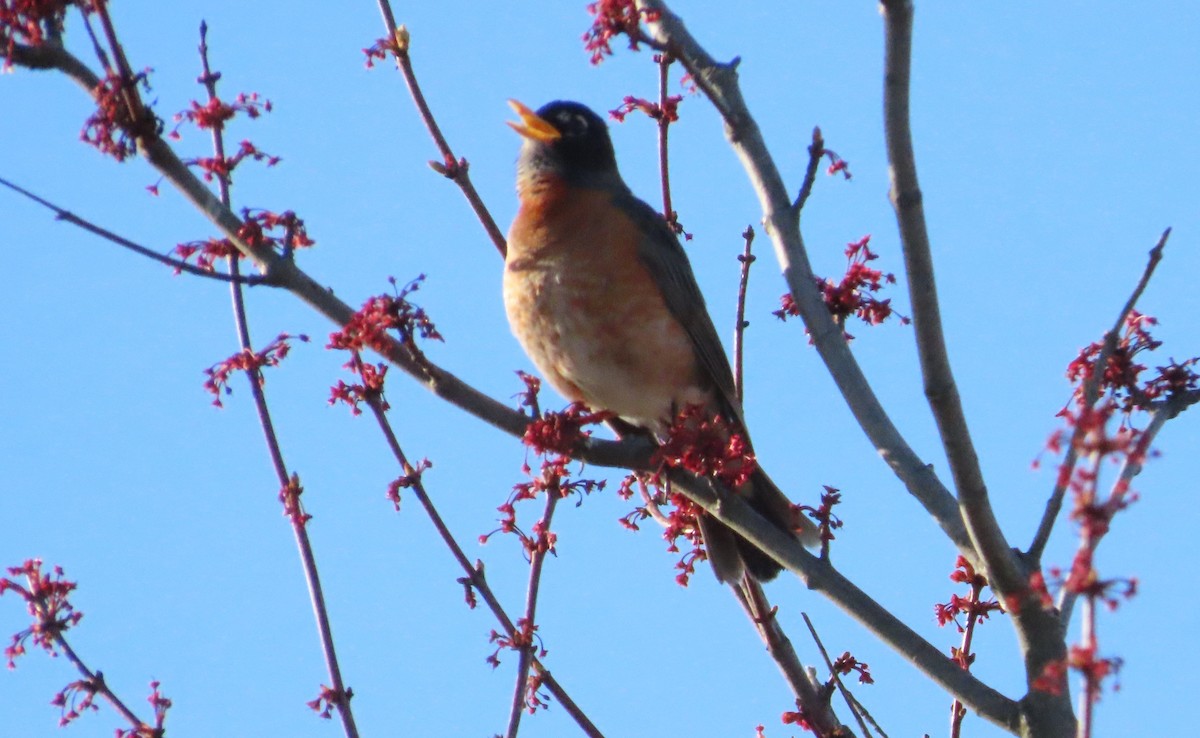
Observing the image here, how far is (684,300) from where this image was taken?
6281mm

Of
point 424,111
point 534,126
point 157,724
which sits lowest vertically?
point 157,724

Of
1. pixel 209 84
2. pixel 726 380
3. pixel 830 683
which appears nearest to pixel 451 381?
pixel 209 84

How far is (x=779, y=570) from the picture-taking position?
566 centimetres

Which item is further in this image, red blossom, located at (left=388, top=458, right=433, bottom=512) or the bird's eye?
the bird's eye

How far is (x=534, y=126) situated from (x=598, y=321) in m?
1.51

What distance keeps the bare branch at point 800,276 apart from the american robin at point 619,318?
137 cm

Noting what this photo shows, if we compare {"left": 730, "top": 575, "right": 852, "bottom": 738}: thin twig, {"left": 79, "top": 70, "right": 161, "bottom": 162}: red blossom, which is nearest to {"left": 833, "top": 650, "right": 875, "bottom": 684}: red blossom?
{"left": 730, "top": 575, "right": 852, "bottom": 738}: thin twig

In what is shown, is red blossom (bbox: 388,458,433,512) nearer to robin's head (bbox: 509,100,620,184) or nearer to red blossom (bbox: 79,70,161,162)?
red blossom (bbox: 79,70,161,162)

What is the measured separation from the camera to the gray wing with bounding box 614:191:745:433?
6168 mm

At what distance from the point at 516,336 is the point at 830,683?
2399 mm

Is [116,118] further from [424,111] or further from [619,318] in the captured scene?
[619,318]

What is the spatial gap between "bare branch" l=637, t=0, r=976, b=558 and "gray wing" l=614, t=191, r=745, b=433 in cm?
173

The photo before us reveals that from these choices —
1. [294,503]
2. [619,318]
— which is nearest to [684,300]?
[619,318]

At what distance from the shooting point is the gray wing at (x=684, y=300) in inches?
243
